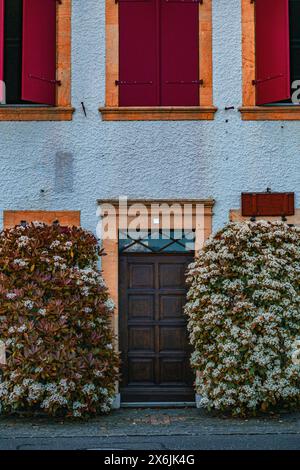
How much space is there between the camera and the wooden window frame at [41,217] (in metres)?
11.9

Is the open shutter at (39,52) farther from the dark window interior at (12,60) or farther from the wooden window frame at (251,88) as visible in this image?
the wooden window frame at (251,88)

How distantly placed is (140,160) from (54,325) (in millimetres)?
2773

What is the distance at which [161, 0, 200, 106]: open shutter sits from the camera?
12.1 metres

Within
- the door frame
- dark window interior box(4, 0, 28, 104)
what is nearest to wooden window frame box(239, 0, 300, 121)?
the door frame

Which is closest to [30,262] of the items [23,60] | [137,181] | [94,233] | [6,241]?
[6,241]

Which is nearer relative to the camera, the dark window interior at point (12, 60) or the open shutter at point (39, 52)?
the open shutter at point (39, 52)

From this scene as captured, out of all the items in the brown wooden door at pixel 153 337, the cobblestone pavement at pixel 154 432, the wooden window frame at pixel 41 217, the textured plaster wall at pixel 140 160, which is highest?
the textured plaster wall at pixel 140 160

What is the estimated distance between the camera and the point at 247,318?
1080 centimetres

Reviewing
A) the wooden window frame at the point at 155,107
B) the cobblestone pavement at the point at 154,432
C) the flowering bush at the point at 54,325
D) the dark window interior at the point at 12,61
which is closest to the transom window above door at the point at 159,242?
the flowering bush at the point at 54,325

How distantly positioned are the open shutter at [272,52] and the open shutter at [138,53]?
1.45 m

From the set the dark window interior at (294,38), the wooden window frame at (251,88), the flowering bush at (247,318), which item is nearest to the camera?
the flowering bush at (247,318)

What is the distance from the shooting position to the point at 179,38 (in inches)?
480

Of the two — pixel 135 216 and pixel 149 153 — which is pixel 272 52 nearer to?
pixel 149 153
